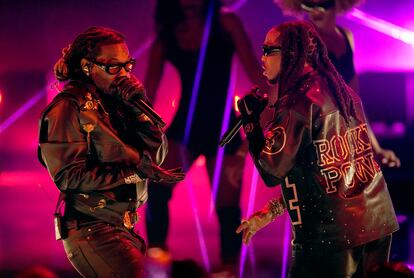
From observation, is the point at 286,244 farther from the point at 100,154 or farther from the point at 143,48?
the point at 100,154

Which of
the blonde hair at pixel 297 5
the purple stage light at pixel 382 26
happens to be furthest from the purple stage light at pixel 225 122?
the purple stage light at pixel 382 26

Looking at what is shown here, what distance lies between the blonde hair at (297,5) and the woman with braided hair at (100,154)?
276cm

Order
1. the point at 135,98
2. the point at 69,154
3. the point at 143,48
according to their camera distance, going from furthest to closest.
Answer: the point at 143,48, the point at 135,98, the point at 69,154

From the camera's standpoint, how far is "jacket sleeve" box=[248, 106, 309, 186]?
384cm

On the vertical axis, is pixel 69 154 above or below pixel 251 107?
below

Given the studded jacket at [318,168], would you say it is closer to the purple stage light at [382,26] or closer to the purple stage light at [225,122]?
the purple stage light at [225,122]

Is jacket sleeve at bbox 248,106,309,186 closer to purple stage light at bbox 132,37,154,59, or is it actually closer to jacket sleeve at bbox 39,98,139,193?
jacket sleeve at bbox 39,98,139,193

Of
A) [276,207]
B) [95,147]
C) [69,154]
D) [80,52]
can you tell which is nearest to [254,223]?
[276,207]

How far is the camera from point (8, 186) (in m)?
6.87

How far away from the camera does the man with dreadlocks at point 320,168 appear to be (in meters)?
3.89

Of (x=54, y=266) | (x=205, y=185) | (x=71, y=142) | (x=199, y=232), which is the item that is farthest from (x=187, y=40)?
(x=71, y=142)

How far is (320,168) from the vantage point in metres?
3.92

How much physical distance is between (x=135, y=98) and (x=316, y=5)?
3.00m

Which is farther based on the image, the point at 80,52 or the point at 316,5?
the point at 316,5
